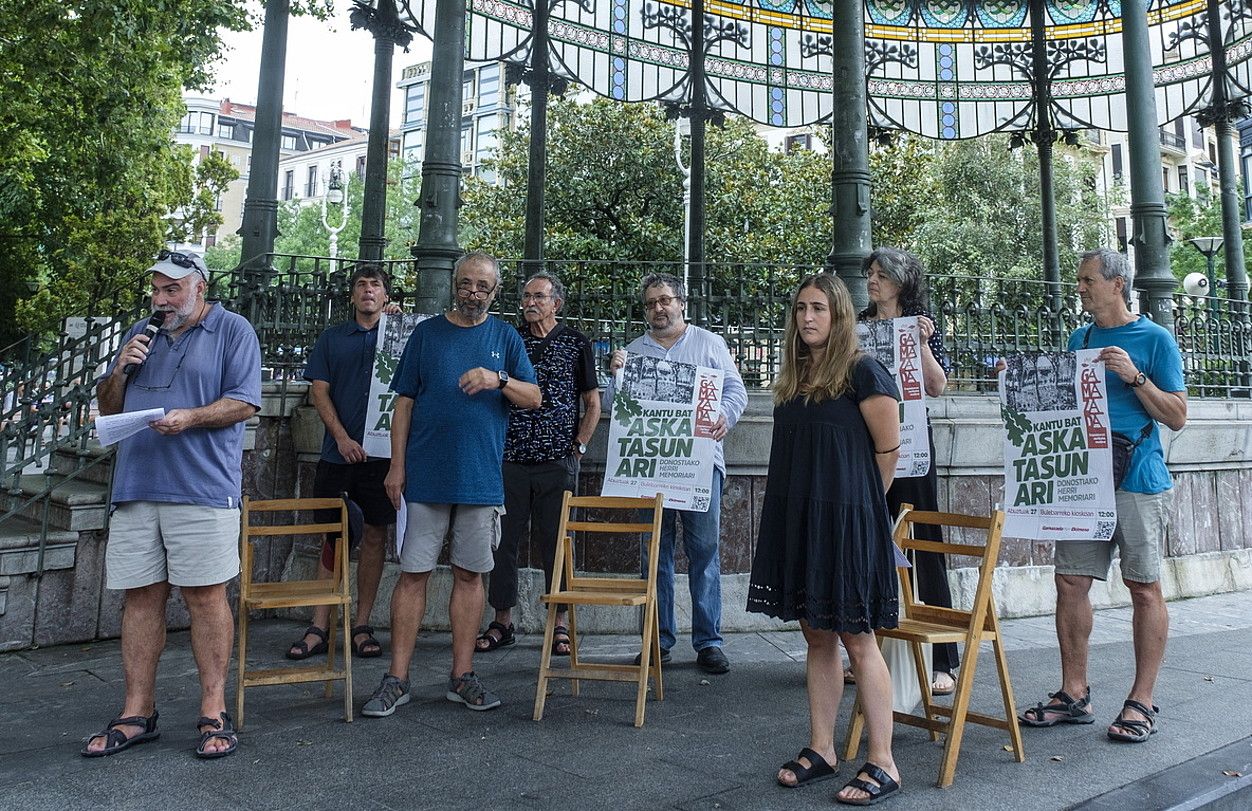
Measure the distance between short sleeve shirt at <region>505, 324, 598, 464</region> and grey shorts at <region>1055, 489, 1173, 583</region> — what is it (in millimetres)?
2763

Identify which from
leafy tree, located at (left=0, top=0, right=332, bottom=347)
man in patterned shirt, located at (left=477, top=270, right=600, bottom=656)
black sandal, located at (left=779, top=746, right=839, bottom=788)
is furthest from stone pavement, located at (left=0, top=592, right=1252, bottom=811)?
leafy tree, located at (left=0, top=0, right=332, bottom=347)

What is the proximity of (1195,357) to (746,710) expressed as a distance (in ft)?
22.3

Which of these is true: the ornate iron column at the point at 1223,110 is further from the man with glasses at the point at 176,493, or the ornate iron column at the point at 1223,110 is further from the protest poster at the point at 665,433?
the man with glasses at the point at 176,493

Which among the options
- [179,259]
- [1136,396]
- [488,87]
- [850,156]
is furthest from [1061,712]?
[488,87]

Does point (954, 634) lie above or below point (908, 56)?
below

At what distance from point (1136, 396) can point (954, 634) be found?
1583 millimetres

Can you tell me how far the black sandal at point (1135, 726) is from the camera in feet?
13.5

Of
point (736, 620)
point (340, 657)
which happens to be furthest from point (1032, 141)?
point (340, 657)

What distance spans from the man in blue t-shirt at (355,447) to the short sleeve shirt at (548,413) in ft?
2.79

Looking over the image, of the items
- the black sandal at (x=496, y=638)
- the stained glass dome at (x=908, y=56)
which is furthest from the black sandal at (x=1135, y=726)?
the stained glass dome at (x=908, y=56)

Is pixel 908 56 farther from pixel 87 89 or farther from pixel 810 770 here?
pixel 810 770

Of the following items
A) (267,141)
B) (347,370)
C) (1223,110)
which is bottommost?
(347,370)

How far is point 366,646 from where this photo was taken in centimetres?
573

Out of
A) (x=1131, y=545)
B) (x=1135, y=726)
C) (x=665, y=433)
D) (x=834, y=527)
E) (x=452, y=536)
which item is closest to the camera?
(x=834, y=527)
